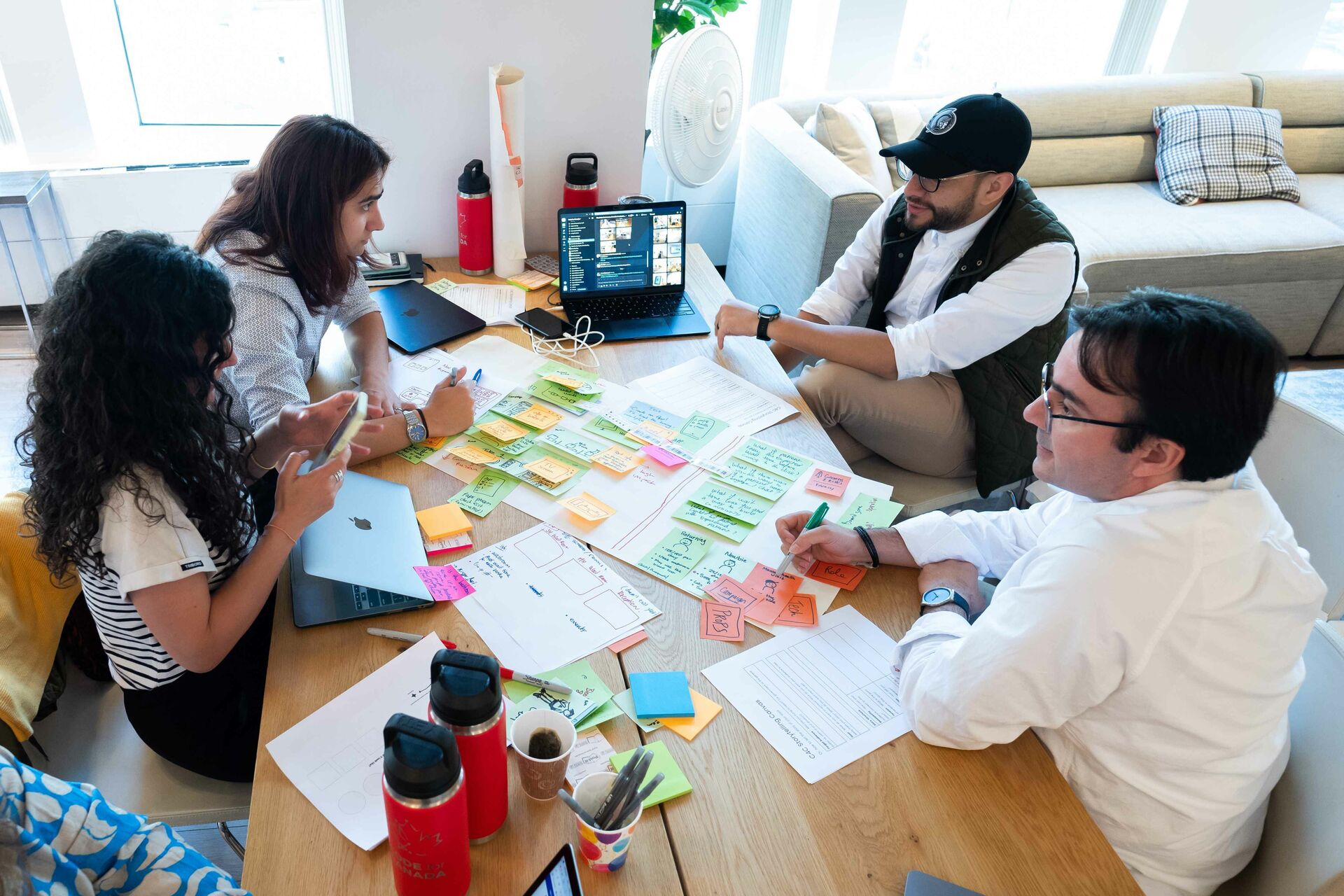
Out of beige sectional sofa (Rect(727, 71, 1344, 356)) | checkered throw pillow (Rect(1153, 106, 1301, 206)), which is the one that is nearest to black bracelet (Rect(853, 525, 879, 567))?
beige sectional sofa (Rect(727, 71, 1344, 356))

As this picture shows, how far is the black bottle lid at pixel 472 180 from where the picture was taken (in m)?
2.14

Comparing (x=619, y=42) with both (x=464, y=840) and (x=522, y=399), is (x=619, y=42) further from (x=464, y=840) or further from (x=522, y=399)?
(x=464, y=840)

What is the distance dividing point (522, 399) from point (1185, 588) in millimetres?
1188

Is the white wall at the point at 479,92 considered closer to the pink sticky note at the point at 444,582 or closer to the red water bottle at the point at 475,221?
the red water bottle at the point at 475,221

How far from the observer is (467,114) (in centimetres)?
218

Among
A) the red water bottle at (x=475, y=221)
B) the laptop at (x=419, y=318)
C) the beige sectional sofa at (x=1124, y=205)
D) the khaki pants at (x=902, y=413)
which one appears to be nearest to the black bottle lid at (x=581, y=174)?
the red water bottle at (x=475, y=221)

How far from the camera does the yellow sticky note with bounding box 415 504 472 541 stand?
1381 millimetres

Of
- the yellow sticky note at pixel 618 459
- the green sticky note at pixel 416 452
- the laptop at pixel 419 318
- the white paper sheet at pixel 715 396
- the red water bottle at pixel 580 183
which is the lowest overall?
the green sticky note at pixel 416 452

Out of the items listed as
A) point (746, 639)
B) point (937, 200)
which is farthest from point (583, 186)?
point (746, 639)

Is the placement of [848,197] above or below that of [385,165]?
below

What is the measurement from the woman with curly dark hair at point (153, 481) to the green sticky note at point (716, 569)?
0.55m

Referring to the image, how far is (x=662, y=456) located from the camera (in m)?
1.60

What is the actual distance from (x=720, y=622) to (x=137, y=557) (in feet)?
2.48

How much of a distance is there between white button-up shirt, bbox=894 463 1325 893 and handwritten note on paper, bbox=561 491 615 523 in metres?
0.56
